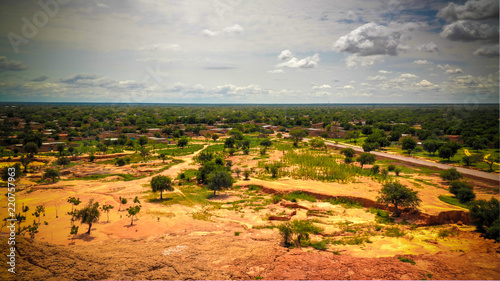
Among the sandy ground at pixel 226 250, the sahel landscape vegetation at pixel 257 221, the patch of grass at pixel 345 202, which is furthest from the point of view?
the patch of grass at pixel 345 202

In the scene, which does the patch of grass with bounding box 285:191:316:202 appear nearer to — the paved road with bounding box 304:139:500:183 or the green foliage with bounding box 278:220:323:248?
the green foliage with bounding box 278:220:323:248

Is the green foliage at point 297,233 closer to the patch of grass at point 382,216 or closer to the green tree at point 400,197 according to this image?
the patch of grass at point 382,216

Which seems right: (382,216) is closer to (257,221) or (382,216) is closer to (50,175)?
(257,221)

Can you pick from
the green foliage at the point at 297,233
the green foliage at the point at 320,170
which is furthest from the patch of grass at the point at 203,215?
the green foliage at the point at 320,170

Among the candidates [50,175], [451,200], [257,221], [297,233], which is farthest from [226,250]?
[50,175]

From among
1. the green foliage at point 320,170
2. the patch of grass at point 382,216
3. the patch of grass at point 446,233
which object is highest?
the green foliage at point 320,170

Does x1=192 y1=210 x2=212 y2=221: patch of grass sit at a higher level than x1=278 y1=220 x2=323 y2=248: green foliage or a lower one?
lower

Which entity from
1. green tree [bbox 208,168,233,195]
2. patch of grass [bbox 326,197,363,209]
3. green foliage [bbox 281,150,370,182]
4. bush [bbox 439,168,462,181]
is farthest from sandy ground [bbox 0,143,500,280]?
bush [bbox 439,168,462,181]
